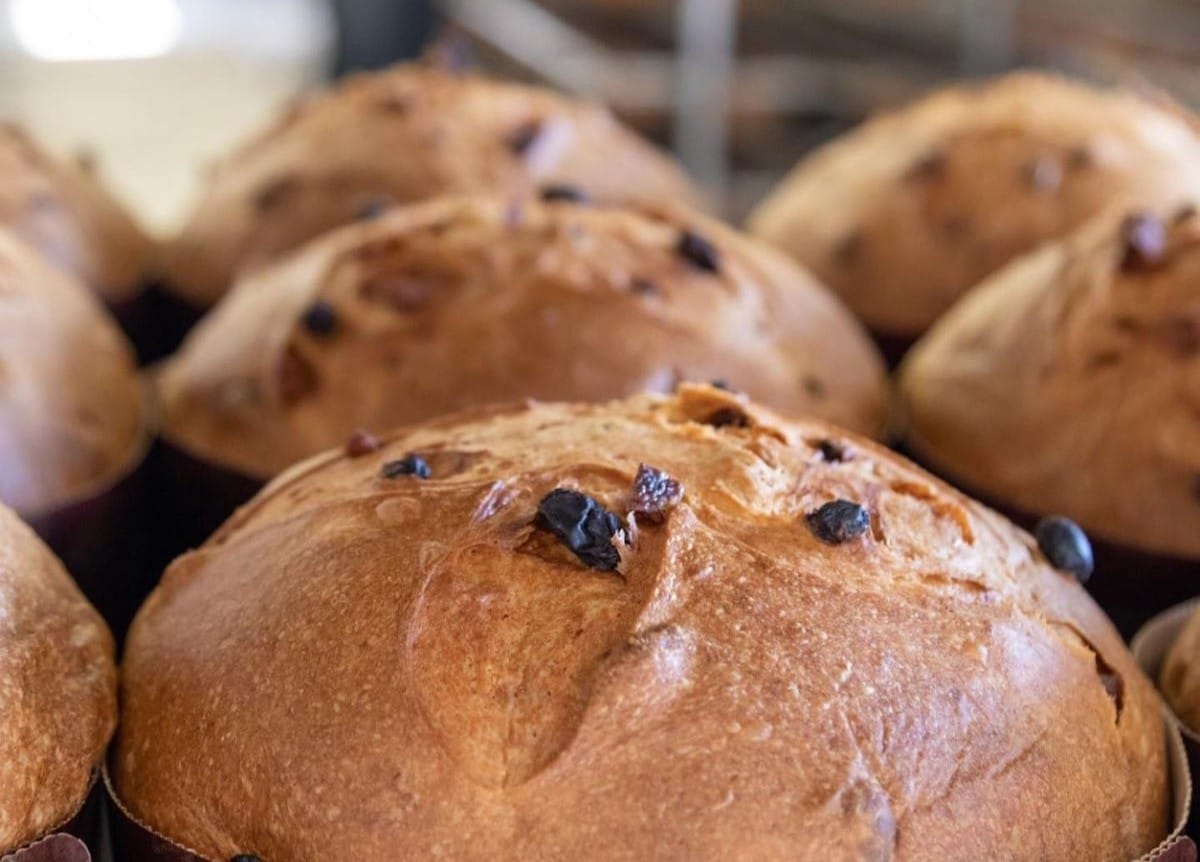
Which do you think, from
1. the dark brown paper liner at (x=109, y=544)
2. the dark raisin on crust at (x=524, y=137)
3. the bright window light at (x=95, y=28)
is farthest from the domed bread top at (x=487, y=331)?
the bright window light at (x=95, y=28)

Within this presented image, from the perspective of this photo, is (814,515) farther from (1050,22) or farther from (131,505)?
(1050,22)

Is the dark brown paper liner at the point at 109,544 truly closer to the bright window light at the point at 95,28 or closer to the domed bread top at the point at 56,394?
the domed bread top at the point at 56,394

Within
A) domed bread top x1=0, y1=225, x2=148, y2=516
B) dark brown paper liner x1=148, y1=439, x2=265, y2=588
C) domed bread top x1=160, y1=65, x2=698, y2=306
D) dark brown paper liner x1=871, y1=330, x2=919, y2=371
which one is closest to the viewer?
domed bread top x1=0, y1=225, x2=148, y2=516

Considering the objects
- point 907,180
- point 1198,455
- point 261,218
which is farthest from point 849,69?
point 1198,455

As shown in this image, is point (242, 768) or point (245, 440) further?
point (245, 440)

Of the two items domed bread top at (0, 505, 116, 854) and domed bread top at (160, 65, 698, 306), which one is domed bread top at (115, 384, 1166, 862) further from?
domed bread top at (160, 65, 698, 306)

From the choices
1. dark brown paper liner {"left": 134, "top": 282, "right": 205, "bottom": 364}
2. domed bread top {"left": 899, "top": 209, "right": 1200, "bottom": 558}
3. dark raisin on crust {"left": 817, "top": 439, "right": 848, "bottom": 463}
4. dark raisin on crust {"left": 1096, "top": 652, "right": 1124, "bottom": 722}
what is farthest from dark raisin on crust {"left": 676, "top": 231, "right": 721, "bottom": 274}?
dark brown paper liner {"left": 134, "top": 282, "right": 205, "bottom": 364}

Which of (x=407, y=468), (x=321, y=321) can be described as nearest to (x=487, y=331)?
(x=321, y=321)

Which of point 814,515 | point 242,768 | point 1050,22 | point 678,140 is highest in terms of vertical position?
point 814,515

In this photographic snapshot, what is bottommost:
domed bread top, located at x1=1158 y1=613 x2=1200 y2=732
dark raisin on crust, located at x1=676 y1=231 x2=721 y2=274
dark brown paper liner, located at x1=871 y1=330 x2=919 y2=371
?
dark brown paper liner, located at x1=871 y1=330 x2=919 y2=371
